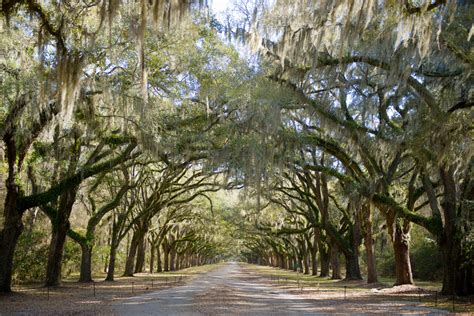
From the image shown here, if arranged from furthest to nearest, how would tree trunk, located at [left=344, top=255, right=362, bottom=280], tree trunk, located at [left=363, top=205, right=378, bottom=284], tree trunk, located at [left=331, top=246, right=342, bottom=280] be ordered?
1. tree trunk, located at [left=331, top=246, right=342, bottom=280]
2. tree trunk, located at [left=344, top=255, right=362, bottom=280]
3. tree trunk, located at [left=363, top=205, right=378, bottom=284]

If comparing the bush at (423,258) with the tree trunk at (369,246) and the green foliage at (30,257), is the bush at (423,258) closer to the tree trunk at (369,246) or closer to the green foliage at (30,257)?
the tree trunk at (369,246)

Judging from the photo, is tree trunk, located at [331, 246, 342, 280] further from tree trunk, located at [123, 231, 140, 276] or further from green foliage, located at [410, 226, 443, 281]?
tree trunk, located at [123, 231, 140, 276]

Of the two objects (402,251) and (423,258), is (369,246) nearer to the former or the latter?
(402,251)

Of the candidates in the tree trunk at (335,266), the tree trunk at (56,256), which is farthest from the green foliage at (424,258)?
the tree trunk at (56,256)

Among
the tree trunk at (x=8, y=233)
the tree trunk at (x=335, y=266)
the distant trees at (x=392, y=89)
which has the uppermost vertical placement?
the distant trees at (x=392, y=89)

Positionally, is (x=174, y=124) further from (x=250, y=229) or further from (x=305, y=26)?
(x=250, y=229)

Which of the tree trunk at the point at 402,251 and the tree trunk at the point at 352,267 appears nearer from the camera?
the tree trunk at the point at 402,251

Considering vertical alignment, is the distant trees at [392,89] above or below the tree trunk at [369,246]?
above

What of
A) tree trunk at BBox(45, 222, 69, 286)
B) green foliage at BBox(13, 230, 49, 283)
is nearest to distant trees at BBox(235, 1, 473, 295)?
tree trunk at BBox(45, 222, 69, 286)

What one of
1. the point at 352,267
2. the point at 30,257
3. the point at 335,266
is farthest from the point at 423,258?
the point at 30,257

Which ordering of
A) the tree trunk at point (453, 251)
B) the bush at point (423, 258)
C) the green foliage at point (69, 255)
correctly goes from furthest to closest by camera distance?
the bush at point (423, 258)
the green foliage at point (69, 255)
the tree trunk at point (453, 251)

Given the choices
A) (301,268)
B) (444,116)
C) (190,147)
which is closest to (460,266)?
(444,116)

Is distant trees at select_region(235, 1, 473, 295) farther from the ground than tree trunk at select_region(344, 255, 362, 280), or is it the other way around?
distant trees at select_region(235, 1, 473, 295)

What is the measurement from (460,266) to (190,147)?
9.07 metres
